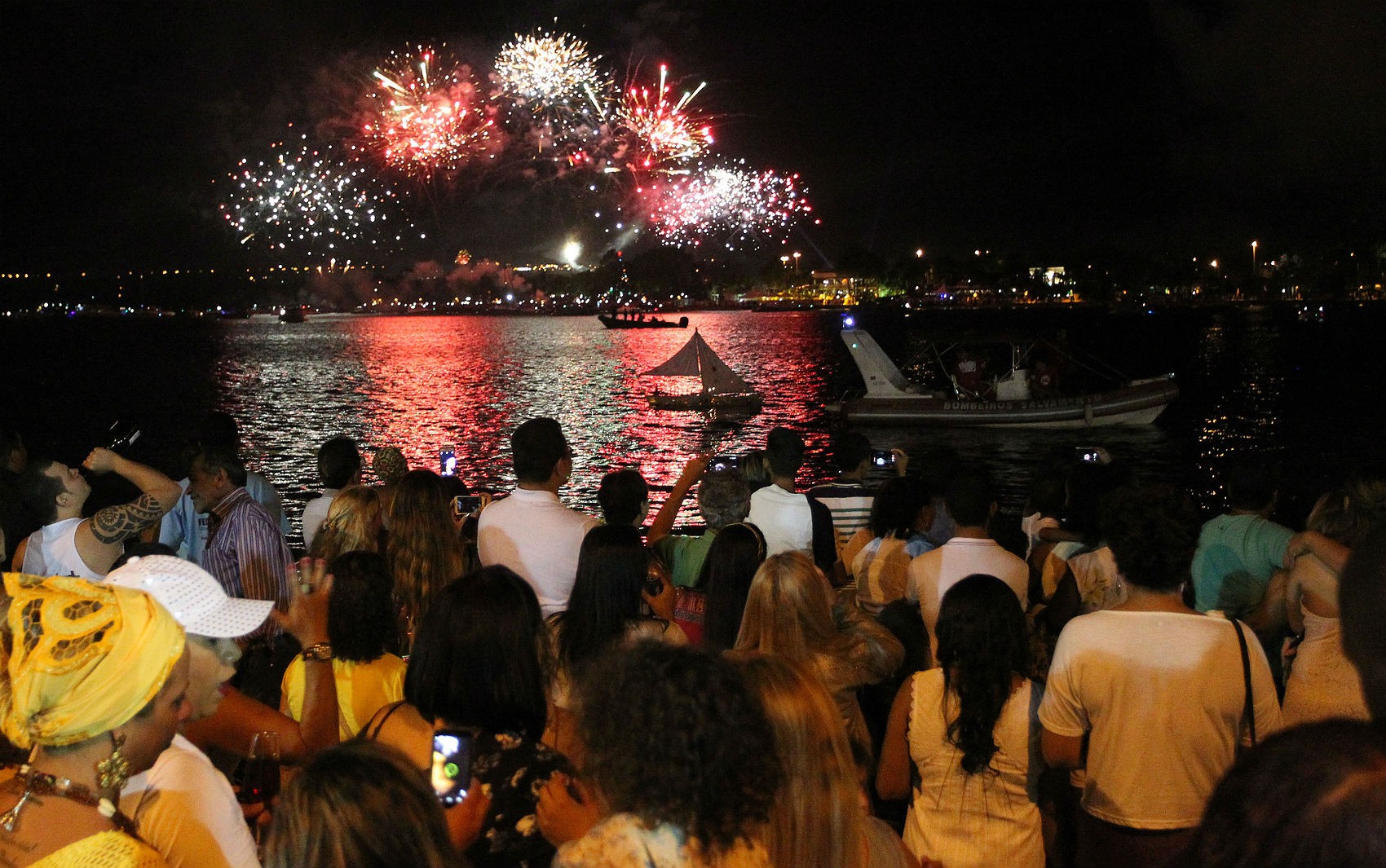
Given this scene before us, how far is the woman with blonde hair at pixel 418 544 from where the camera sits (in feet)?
19.6

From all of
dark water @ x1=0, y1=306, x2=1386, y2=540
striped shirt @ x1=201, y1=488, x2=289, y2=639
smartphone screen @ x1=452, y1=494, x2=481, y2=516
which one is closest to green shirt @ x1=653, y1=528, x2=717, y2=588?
smartphone screen @ x1=452, y1=494, x2=481, y2=516

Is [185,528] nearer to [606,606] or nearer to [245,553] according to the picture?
[245,553]

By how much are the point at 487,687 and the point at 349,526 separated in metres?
3.07

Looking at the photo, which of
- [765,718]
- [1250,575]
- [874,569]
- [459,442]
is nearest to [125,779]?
[765,718]

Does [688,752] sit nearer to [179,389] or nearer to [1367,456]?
[1367,456]

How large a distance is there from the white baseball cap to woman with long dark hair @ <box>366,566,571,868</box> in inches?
21.6

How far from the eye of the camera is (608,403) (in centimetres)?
5369

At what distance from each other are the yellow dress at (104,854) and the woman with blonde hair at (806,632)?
2.40 meters

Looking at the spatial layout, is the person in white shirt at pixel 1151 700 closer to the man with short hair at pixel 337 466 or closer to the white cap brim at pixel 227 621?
the white cap brim at pixel 227 621

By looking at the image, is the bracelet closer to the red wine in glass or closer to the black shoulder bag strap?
the red wine in glass

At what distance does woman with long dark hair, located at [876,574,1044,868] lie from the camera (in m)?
3.99

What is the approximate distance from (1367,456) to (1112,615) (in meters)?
36.3

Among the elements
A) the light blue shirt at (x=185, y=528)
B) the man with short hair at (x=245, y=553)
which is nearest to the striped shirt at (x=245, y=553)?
the man with short hair at (x=245, y=553)

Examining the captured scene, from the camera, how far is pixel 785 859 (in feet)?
9.50
